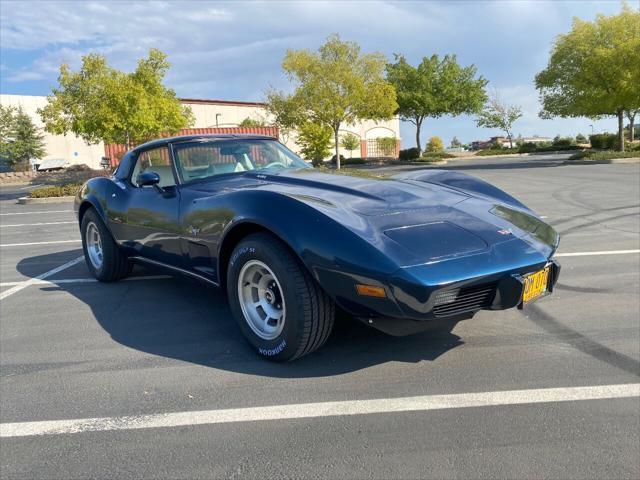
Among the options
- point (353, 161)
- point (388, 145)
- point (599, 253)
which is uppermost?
point (388, 145)

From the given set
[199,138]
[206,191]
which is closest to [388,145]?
[199,138]

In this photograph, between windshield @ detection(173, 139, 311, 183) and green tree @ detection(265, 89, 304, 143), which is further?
green tree @ detection(265, 89, 304, 143)

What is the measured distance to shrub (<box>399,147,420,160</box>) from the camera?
40.5m

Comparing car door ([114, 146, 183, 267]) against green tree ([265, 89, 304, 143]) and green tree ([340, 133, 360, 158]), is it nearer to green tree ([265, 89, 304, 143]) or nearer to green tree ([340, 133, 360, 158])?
green tree ([265, 89, 304, 143])

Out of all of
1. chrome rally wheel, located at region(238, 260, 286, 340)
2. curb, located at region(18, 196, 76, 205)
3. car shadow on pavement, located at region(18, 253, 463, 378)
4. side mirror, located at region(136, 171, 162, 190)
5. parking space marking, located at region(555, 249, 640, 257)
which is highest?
side mirror, located at region(136, 171, 162, 190)

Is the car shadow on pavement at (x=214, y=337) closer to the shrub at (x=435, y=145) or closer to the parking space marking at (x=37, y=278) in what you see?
the parking space marking at (x=37, y=278)

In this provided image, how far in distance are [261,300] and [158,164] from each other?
179 cm

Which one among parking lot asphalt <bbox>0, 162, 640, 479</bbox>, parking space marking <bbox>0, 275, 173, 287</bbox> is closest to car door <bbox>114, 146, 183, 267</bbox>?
parking lot asphalt <bbox>0, 162, 640, 479</bbox>

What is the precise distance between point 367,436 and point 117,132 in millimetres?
17719

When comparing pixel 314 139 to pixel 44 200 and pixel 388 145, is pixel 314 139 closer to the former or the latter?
pixel 44 200

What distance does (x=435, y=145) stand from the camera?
4925 centimetres

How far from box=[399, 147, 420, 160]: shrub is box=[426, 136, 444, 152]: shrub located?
7.87m

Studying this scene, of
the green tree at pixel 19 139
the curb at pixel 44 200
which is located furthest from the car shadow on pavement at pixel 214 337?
the green tree at pixel 19 139

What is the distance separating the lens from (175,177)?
152 inches
